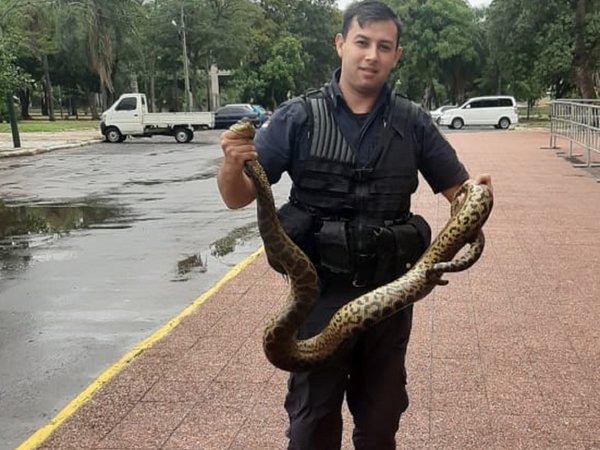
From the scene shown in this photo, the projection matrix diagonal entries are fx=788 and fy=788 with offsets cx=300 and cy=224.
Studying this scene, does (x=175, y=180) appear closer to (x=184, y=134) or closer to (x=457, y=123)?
(x=184, y=134)

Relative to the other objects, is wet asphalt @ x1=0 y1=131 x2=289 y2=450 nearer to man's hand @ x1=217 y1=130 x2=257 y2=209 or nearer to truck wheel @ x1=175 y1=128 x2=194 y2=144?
man's hand @ x1=217 y1=130 x2=257 y2=209

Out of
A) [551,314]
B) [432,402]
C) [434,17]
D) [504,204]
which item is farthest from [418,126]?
[434,17]

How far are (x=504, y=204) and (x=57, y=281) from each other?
22.3ft

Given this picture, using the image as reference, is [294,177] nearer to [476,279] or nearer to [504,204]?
[476,279]

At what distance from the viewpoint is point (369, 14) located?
2.60m

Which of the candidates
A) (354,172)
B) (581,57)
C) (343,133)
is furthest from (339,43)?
(581,57)

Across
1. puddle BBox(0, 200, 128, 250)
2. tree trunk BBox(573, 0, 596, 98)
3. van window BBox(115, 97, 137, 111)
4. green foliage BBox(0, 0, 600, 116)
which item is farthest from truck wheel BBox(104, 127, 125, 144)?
tree trunk BBox(573, 0, 596, 98)

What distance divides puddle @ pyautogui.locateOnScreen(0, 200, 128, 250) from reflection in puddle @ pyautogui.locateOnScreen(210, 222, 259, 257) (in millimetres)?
1736

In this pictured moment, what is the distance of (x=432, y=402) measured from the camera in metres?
4.27

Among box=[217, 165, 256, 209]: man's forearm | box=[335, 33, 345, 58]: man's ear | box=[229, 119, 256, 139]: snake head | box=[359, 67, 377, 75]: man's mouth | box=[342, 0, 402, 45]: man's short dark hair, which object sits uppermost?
box=[342, 0, 402, 45]: man's short dark hair

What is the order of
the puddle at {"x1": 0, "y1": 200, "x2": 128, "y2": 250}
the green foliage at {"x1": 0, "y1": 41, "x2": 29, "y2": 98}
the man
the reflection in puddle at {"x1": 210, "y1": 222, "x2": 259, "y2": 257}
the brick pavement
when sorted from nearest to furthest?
the man → the brick pavement → the reflection in puddle at {"x1": 210, "y1": 222, "x2": 259, "y2": 257} → the puddle at {"x1": 0, "y1": 200, "x2": 128, "y2": 250} → the green foliage at {"x1": 0, "y1": 41, "x2": 29, "y2": 98}

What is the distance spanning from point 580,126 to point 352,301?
53.1 ft

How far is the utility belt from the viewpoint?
265cm

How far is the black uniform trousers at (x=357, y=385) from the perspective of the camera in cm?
276
